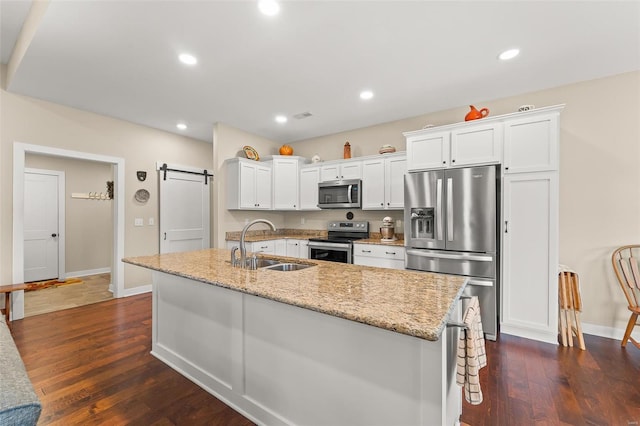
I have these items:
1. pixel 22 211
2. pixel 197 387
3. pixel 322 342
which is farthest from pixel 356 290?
pixel 22 211

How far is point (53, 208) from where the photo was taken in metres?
5.51

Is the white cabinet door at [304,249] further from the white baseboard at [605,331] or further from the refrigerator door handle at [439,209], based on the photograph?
the white baseboard at [605,331]

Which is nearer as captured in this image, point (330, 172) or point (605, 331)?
point (605, 331)

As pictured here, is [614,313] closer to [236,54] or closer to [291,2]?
[291,2]

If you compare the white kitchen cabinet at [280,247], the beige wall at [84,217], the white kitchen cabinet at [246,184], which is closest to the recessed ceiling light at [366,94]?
the white kitchen cabinet at [246,184]

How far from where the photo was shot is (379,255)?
12.0 feet

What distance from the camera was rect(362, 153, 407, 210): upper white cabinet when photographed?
392 centimetres

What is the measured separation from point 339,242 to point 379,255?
0.62 m

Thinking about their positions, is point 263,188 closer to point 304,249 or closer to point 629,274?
point 304,249

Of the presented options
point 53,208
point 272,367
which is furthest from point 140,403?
point 53,208

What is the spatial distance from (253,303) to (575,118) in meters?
3.76

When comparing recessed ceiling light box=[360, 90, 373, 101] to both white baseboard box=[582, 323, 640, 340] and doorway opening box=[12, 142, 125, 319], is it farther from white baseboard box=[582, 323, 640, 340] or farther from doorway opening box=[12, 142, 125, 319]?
doorway opening box=[12, 142, 125, 319]

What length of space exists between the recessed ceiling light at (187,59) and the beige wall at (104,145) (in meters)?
2.36

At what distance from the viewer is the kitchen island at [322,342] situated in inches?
44.5
